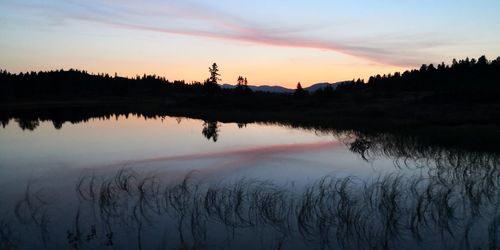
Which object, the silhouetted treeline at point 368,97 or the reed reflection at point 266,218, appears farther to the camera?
the silhouetted treeline at point 368,97

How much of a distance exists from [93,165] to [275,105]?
5876cm

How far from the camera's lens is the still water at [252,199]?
458 inches

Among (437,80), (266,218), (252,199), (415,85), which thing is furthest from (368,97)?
(266,218)

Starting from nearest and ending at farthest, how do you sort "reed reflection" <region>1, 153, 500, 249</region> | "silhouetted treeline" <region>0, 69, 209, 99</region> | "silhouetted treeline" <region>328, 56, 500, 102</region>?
"reed reflection" <region>1, 153, 500, 249</region>, "silhouetted treeline" <region>328, 56, 500, 102</region>, "silhouetted treeline" <region>0, 69, 209, 99</region>

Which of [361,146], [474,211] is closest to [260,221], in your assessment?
[474,211]

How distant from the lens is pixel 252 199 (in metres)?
15.0

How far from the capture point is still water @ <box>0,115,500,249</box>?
11.6 meters

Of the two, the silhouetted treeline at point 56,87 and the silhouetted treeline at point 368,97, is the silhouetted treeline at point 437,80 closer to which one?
the silhouetted treeline at point 368,97

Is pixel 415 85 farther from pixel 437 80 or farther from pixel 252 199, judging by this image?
pixel 252 199

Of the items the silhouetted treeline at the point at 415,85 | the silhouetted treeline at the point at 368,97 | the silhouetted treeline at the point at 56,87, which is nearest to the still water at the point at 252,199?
the silhouetted treeline at the point at 368,97

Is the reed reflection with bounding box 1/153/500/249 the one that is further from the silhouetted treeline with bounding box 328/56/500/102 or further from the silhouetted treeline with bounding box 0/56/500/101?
the silhouetted treeline with bounding box 328/56/500/102

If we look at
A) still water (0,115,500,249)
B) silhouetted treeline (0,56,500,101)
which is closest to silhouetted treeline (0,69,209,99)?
silhouetted treeline (0,56,500,101)

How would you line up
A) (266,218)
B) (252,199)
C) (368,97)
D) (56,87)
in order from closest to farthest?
(266,218) → (252,199) → (368,97) → (56,87)

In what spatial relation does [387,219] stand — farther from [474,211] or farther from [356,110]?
[356,110]
